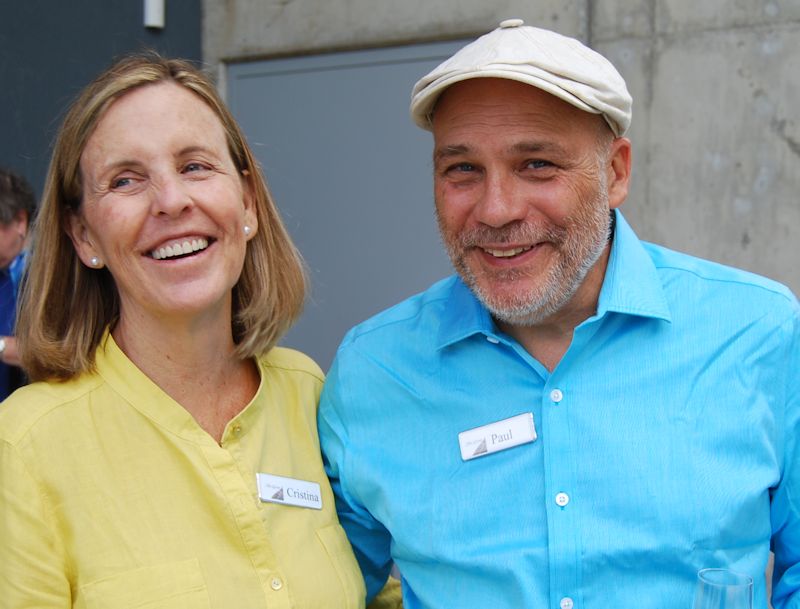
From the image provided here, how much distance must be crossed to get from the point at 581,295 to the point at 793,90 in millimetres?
2613

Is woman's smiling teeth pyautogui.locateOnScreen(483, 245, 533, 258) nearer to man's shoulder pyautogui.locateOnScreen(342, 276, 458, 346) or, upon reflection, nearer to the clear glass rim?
man's shoulder pyautogui.locateOnScreen(342, 276, 458, 346)

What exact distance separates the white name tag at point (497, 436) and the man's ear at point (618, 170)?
1.91ft

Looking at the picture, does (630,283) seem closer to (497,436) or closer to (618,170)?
(618,170)

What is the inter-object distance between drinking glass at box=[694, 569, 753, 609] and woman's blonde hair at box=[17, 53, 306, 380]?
123 centimetres

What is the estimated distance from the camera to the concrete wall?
4289mm

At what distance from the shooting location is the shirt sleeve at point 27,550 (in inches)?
69.9

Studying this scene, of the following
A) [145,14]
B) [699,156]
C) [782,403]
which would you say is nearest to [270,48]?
[145,14]

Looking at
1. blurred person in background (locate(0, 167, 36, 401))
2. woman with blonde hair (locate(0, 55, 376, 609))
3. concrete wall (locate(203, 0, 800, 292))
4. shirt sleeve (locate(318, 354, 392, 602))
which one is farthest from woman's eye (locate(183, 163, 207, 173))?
concrete wall (locate(203, 0, 800, 292))

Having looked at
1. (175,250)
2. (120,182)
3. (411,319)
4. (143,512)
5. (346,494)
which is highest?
(120,182)

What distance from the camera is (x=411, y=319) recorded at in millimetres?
2400

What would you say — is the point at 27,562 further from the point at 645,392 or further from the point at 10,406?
the point at 645,392

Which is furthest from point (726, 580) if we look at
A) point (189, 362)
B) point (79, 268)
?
point (79, 268)

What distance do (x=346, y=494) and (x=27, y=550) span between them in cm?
77

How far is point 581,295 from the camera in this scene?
2.24 metres
